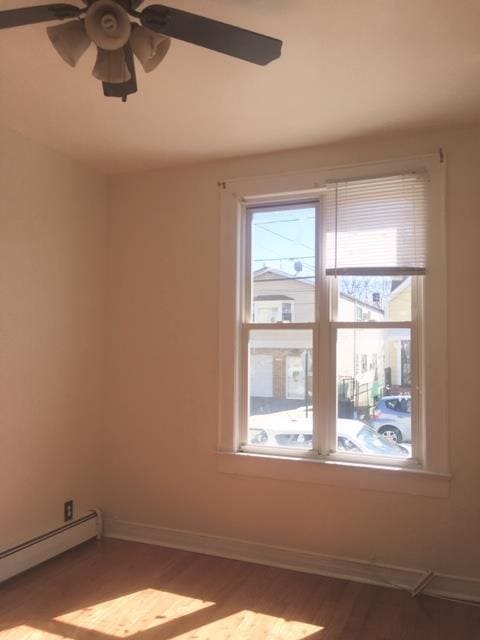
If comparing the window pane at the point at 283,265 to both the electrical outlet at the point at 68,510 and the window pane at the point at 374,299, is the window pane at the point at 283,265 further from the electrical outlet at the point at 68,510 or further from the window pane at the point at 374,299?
the electrical outlet at the point at 68,510

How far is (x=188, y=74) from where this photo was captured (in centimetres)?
241

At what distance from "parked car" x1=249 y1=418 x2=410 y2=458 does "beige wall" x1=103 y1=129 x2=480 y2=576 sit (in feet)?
0.82

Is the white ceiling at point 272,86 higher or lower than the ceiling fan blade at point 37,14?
higher

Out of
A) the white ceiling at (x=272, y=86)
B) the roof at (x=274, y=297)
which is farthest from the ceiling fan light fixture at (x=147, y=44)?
the roof at (x=274, y=297)

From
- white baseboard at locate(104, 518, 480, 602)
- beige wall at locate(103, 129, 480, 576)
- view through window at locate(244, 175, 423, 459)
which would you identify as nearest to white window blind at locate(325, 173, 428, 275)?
view through window at locate(244, 175, 423, 459)

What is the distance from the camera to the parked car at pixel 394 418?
3088mm

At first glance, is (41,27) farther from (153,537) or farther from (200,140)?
(153,537)

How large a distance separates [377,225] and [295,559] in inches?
83.3

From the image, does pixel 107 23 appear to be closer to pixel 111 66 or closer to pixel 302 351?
pixel 111 66

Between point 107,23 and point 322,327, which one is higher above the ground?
point 107,23

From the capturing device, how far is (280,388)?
134 inches

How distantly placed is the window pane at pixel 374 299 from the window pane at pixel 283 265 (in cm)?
22

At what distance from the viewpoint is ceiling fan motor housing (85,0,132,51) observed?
161 cm

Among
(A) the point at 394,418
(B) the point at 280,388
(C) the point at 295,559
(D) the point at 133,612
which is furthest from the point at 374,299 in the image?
(D) the point at 133,612
